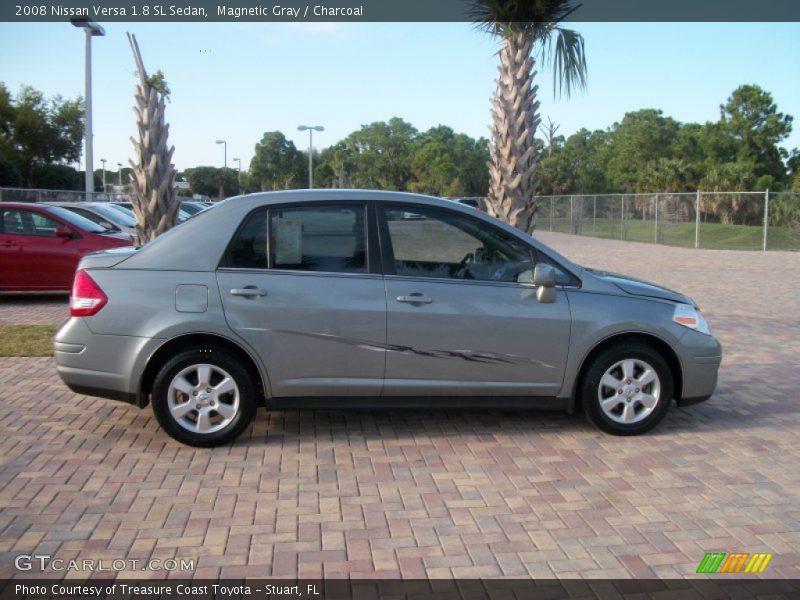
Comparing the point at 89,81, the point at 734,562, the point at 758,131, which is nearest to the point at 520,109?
the point at 734,562

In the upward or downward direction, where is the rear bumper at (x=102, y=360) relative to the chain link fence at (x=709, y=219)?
downward

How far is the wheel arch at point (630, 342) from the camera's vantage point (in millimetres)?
5594

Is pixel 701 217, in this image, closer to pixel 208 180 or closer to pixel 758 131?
pixel 758 131

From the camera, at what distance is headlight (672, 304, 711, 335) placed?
5680 millimetres

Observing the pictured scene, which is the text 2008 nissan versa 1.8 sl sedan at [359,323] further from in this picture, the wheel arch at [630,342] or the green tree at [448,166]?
the green tree at [448,166]

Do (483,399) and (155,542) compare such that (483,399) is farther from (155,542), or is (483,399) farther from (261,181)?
(261,181)

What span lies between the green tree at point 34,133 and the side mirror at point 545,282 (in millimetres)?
40552

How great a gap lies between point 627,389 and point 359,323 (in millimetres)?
2015

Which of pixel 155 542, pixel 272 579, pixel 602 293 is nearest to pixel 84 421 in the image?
pixel 155 542

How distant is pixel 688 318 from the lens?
18.8 feet

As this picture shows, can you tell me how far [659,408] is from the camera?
5.65 meters

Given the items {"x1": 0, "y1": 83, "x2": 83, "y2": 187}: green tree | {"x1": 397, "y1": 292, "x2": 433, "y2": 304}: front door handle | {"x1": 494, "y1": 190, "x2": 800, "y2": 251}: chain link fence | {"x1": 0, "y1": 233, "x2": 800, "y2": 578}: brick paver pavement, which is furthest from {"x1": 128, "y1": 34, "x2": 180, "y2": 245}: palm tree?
{"x1": 0, "y1": 83, "x2": 83, "y2": 187}: green tree

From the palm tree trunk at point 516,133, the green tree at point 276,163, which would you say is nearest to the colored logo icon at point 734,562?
the palm tree trunk at point 516,133

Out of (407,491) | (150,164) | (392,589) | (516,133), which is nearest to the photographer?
(392,589)
